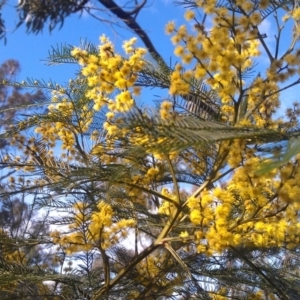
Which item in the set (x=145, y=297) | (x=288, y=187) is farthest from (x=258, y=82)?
(x=145, y=297)

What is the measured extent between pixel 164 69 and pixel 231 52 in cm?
71

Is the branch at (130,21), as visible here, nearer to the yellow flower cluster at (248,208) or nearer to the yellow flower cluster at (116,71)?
the yellow flower cluster at (116,71)

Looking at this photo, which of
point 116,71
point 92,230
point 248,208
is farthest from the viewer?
point 92,230

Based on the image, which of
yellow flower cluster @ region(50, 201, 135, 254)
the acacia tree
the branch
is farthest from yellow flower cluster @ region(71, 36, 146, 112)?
the branch

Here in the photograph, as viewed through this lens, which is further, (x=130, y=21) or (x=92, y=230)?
(x=130, y=21)

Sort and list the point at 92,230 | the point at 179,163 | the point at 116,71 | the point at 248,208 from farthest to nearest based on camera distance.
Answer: the point at 179,163
the point at 92,230
the point at 116,71
the point at 248,208

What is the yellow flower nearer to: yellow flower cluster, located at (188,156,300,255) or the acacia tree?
the acacia tree

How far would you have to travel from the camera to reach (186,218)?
249cm

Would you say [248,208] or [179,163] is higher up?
[179,163]

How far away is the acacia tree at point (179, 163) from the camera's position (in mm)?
1847

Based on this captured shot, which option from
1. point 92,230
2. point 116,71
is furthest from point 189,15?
point 92,230

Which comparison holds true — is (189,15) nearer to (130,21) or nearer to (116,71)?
(116,71)

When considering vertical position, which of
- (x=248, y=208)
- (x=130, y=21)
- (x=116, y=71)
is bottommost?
(x=248, y=208)

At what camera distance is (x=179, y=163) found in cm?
305
